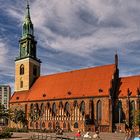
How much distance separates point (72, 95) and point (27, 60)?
19572mm

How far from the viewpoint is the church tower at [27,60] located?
92.2 metres

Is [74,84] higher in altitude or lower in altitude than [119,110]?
higher

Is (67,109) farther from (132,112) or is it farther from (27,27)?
(27,27)

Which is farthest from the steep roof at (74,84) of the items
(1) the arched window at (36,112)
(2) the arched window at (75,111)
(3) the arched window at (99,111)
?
(3) the arched window at (99,111)

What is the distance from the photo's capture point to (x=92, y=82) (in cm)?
7944

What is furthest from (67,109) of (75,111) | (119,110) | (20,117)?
(20,117)

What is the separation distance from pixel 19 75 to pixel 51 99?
1598 cm

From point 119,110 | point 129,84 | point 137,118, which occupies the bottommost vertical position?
point 137,118

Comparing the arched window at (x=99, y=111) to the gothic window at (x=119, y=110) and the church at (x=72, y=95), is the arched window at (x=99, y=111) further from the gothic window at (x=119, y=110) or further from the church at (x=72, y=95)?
the gothic window at (x=119, y=110)

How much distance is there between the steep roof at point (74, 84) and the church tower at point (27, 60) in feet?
7.72

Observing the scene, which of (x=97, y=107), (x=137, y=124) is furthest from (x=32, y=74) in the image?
(x=137, y=124)

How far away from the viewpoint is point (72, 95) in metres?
80.6

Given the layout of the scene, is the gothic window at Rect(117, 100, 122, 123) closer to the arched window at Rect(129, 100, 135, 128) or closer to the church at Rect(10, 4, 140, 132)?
the church at Rect(10, 4, 140, 132)

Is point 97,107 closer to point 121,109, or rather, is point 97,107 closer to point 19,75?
point 121,109
